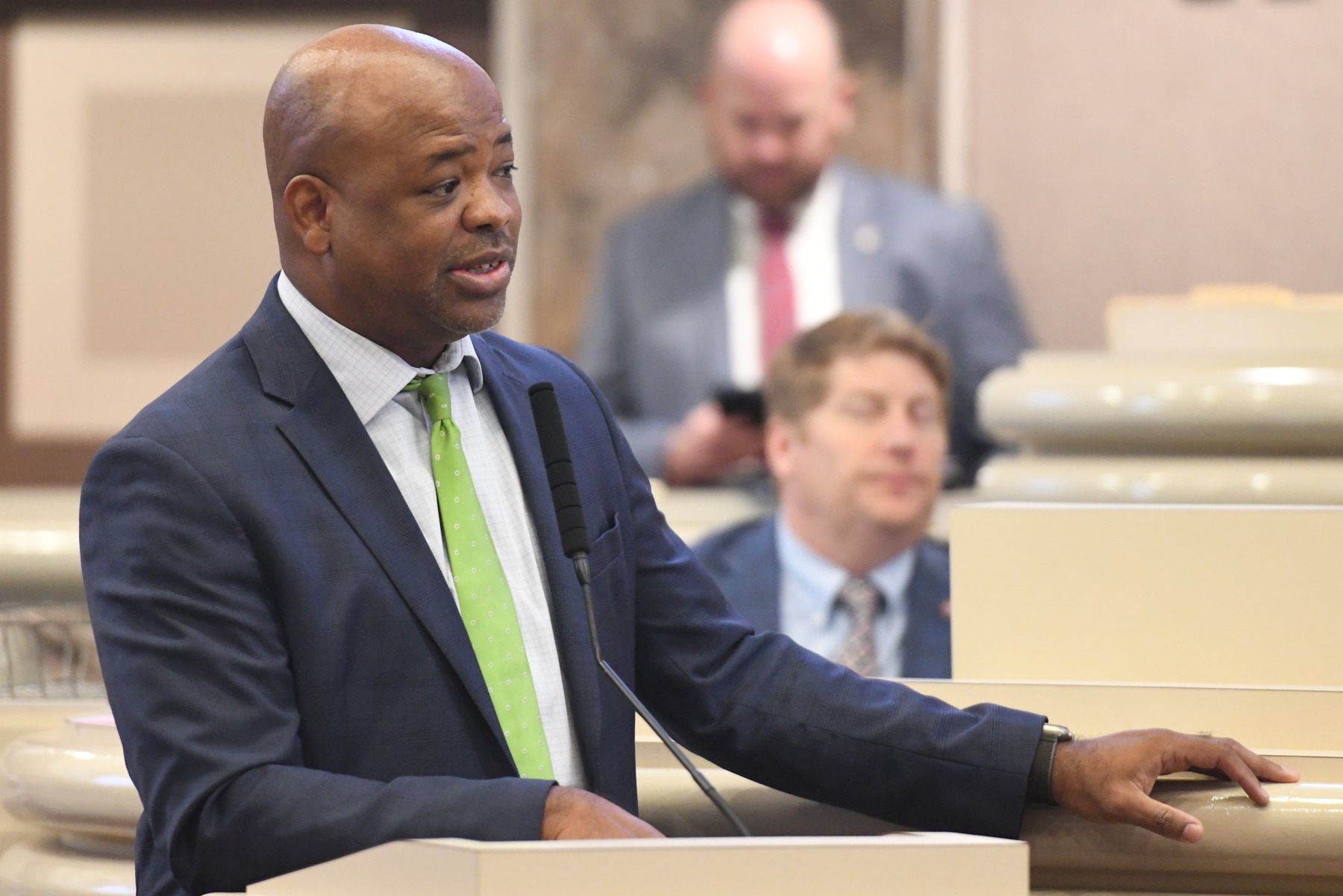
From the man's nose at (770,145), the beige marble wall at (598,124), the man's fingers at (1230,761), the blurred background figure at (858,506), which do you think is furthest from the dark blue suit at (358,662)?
the beige marble wall at (598,124)

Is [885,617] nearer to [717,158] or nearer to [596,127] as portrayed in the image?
[717,158]

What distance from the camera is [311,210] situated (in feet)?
4.91

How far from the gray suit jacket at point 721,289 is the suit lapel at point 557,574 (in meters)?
2.14

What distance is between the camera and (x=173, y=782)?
1338 mm

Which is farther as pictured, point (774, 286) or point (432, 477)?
point (774, 286)

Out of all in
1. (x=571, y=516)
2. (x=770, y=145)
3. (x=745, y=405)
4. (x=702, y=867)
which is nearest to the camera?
(x=702, y=867)

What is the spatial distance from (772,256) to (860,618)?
1.20 m

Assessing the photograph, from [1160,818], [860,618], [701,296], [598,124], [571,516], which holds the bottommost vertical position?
[860,618]

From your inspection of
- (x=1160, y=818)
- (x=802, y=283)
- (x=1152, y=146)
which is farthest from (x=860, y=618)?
(x=1152, y=146)

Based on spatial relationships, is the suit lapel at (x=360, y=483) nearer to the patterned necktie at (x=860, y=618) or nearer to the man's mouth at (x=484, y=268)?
the man's mouth at (x=484, y=268)

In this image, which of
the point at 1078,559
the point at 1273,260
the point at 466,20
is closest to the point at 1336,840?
the point at 1078,559

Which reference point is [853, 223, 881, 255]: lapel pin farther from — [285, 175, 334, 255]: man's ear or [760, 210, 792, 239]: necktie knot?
[285, 175, 334, 255]: man's ear

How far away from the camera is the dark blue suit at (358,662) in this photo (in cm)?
133

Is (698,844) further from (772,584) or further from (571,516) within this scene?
(772,584)
